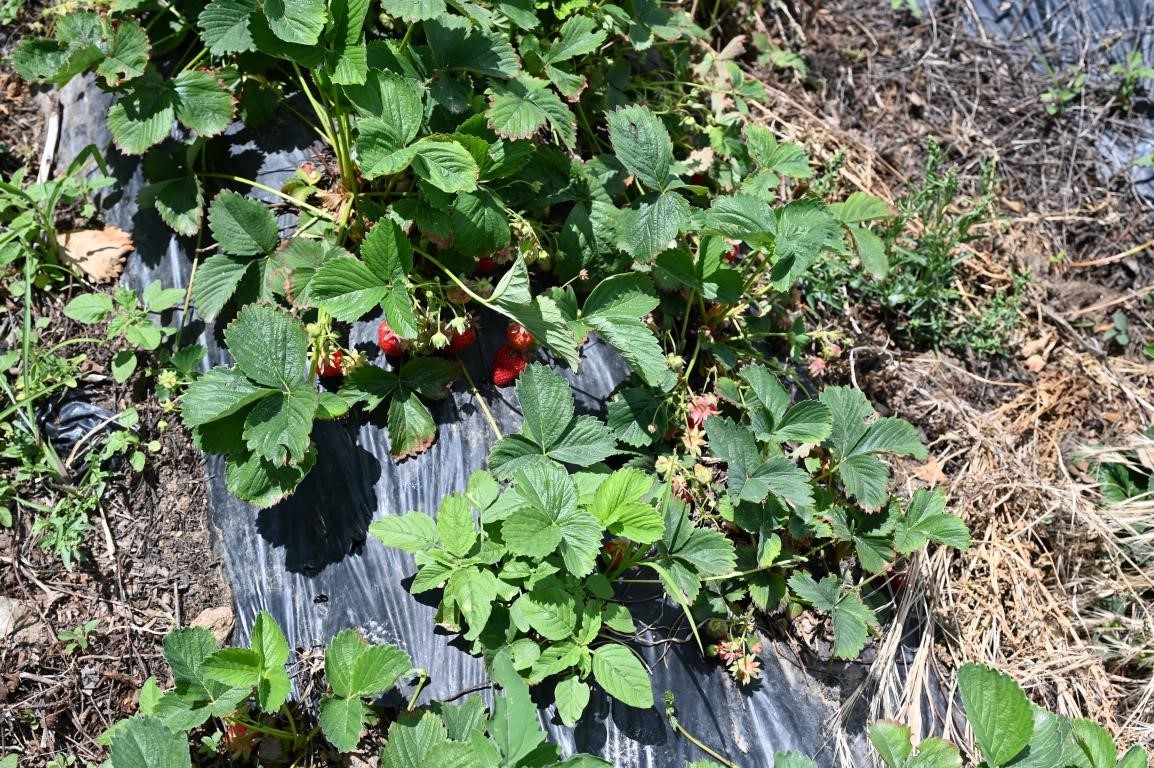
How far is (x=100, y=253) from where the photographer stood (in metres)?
2.58

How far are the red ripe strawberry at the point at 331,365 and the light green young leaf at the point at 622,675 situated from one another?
0.97m

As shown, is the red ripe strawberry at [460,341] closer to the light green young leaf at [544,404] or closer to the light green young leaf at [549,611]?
the light green young leaf at [544,404]

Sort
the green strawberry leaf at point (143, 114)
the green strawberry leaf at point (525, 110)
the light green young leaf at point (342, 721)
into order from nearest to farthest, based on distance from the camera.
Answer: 1. the light green young leaf at point (342, 721)
2. the green strawberry leaf at point (525, 110)
3. the green strawberry leaf at point (143, 114)

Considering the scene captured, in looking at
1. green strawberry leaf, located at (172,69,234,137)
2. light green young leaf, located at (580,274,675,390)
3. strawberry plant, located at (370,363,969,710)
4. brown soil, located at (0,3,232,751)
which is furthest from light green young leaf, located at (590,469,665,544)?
green strawberry leaf, located at (172,69,234,137)

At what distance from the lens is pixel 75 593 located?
7.38 ft

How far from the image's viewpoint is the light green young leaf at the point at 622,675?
1867 mm

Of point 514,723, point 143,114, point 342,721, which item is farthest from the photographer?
point 143,114

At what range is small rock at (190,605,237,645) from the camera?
2.17 metres

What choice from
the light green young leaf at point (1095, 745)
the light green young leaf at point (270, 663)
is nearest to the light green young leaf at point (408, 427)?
the light green young leaf at point (270, 663)

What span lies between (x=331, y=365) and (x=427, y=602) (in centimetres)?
65

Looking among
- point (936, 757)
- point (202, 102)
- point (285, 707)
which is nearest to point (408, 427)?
point (285, 707)

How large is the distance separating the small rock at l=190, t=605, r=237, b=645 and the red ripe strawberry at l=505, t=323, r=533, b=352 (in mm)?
1014

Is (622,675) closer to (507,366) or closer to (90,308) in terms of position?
(507,366)

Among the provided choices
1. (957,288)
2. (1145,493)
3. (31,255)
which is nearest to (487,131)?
(31,255)
